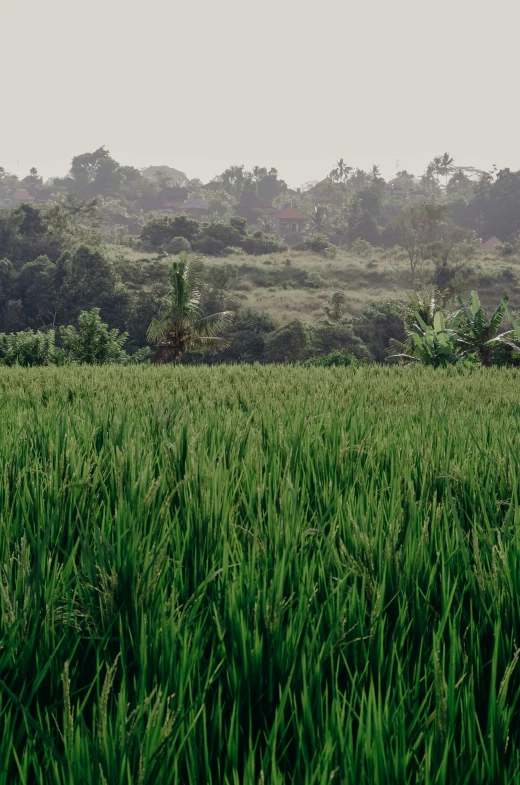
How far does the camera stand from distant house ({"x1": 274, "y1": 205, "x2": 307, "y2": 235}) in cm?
10006

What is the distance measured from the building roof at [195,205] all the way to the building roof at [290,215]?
520 inches

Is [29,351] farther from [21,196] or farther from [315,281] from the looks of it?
[21,196]

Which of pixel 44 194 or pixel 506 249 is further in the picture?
pixel 44 194

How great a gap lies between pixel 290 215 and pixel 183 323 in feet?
267

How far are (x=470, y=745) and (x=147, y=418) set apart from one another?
10.0ft

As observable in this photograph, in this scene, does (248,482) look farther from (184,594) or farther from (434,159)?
(434,159)

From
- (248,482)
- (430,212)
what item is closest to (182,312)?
(248,482)

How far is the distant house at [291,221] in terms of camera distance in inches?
3939

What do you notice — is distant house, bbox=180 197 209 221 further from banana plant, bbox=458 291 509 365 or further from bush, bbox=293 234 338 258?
banana plant, bbox=458 291 509 365

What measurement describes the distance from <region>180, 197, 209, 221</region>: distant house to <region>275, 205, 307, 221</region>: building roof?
446 inches

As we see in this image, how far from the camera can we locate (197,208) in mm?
107062

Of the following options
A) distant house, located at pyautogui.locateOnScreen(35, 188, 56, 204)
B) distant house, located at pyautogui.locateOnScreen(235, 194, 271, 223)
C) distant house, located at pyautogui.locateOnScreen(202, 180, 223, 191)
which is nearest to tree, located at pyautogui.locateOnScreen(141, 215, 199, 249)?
distant house, located at pyautogui.locateOnScreen(235, 194, 271, 223)

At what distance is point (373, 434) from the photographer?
12.9ft

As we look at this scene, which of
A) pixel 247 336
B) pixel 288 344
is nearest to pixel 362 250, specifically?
pixel 247 336
